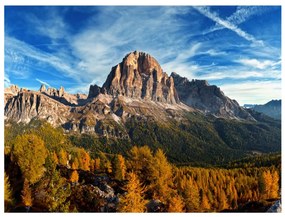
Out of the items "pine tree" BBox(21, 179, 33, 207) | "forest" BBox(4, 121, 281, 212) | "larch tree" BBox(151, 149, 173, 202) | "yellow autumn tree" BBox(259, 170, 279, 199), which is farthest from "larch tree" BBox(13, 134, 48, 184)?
"yellow autumn tree" BBox(259, 170, 279, 199)

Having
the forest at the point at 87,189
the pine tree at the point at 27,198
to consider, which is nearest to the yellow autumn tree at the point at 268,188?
the forest at the point at 87,189

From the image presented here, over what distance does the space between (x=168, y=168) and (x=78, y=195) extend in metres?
19.6

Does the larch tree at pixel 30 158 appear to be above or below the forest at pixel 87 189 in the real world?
above

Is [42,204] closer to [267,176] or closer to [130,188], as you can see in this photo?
[130,188]

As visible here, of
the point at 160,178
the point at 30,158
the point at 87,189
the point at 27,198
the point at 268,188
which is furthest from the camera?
the point at 268,188

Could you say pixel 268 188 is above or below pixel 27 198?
below

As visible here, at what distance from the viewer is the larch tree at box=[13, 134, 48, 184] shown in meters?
46.1

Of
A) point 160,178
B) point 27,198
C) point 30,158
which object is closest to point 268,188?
point 160,178

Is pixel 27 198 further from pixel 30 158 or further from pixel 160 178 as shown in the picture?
pixel 160 178

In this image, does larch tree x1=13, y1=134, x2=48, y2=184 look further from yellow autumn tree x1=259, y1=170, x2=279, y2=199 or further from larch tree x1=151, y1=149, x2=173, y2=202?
yellow autumn tree x1=259, y1=170, x2=279, y2=199

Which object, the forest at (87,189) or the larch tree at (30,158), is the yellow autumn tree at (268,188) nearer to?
the forest at (87,189)

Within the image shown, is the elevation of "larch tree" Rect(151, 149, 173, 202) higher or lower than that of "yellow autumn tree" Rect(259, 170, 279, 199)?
higher

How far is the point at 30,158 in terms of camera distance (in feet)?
156

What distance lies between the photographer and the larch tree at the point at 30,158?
4609 cm
